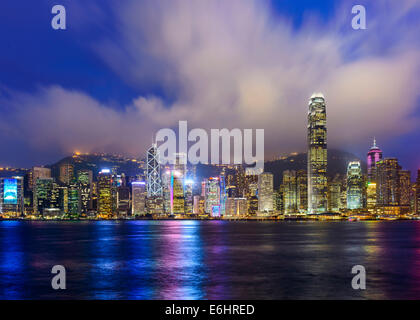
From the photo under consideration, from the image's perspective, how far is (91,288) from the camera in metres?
45.4

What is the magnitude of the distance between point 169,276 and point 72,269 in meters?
14.3

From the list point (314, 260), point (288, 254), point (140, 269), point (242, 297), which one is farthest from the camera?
point (288, 254)

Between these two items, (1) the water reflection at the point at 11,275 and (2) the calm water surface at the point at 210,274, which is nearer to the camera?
(2) the calm water surface at the point at 210,274

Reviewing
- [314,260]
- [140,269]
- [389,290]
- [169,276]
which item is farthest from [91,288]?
[314,260]

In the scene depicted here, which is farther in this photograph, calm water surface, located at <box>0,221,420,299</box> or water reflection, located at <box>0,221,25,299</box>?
water reflection, located at <box>0,221,25,299</box>

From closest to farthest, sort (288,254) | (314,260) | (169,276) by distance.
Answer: (169,276)
(314,260)
(288,254)

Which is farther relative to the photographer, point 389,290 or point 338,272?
point 338,272
